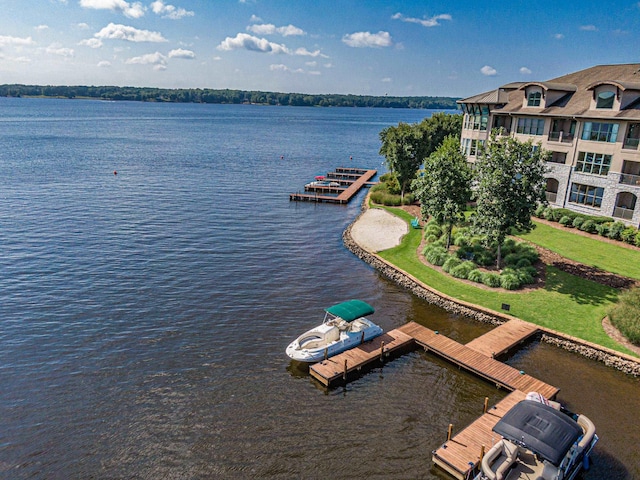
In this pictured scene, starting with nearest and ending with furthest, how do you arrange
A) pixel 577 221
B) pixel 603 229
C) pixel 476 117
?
pixel 603 229 < pixel 577 221 < pixel 476 117

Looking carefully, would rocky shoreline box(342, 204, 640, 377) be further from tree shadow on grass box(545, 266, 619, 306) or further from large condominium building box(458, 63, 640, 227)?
large condominium building box(458, 63, 640, 227)

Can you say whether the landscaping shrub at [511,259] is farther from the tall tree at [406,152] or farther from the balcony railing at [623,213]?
Answer: the tall tree at [406,152]

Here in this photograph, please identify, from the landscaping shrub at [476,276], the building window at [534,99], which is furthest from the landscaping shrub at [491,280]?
the building window at [534,99]

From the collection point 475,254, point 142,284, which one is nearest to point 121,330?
point 142,284

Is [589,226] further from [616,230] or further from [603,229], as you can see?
[616,230]

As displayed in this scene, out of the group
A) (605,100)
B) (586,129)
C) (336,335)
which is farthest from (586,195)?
(336,335)
